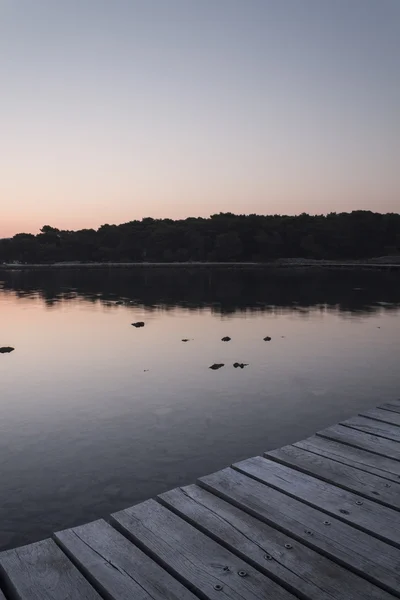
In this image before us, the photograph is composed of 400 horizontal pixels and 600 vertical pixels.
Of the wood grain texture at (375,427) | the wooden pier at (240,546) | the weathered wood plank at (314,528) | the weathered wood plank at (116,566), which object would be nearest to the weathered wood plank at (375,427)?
the wood grain texture at (375,427)

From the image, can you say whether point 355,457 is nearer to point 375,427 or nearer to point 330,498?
point 330,498

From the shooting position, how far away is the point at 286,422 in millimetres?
13555

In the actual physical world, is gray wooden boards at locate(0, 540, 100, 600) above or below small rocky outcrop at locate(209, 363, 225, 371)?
above

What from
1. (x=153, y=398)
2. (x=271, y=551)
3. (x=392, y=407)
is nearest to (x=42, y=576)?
(x=271, y=551)

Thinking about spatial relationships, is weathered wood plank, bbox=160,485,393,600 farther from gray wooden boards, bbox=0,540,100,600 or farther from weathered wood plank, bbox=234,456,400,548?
gray wooden boards, bbox=0,540,100,600

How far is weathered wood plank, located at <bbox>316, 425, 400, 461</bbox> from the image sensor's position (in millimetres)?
7868

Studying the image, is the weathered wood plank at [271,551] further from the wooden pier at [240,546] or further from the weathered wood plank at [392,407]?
the weathered wood plank at [392,407]

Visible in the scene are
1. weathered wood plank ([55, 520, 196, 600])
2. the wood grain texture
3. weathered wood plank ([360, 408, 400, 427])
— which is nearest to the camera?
weathered wood plank ([55, 520, 196, 600])

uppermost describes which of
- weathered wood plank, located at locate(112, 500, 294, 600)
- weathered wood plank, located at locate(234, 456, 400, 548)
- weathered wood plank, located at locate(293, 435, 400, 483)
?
weathered wood plank, located at locate(112, 500, 294, 600)

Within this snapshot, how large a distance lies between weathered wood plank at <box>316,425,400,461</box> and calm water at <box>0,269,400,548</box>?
9.36 ft

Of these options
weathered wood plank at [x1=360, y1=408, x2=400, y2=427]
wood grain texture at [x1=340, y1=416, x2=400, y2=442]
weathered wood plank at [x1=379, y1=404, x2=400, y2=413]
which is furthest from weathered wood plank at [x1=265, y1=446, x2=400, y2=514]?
weathered wood plank at [x1=379, y1=404, x2=400, y2=413]

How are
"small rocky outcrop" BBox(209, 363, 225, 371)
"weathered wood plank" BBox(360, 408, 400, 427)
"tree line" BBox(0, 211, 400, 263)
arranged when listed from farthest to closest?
"tree line" BBox(0, 211, 400, 263) → "small rocky outcrop" BBox(209, 363, 225, 371) → "weathered wood plank" BBox(360, 408, 400, 427)

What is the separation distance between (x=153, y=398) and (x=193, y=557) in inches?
449

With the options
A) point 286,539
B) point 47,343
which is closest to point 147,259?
point 47,343
